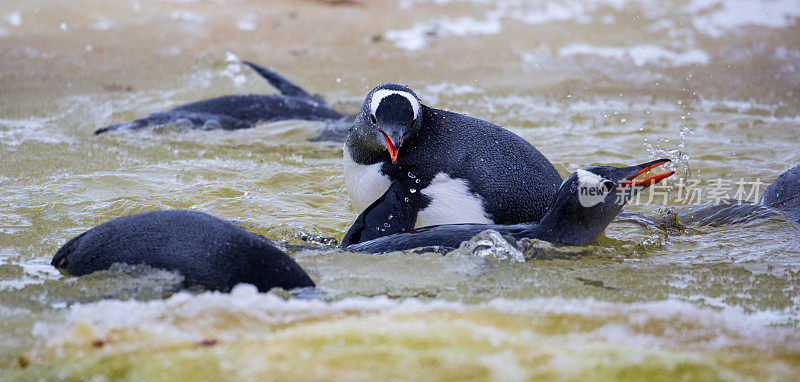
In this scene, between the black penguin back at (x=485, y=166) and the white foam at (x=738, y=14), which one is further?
the white foam at (x=738, y=14)

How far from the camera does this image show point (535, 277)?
2541 mm

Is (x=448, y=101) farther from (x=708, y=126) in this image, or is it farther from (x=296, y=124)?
→ (x=708, y=126)

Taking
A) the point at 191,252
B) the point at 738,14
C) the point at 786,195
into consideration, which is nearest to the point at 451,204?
the point at 191,252

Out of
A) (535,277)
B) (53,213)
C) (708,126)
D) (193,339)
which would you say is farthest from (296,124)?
(193,339)

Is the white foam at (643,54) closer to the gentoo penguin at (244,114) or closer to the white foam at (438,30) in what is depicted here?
the white foam at (438,30)

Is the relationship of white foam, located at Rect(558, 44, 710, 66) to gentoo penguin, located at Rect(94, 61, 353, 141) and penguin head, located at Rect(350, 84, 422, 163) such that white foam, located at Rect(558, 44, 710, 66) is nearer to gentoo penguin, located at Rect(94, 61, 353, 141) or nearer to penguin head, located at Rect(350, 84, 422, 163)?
gentoo penguin, located at Rect(94, 61, 353, 141)

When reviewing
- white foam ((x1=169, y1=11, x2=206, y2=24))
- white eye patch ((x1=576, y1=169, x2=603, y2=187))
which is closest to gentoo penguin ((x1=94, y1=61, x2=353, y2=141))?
white eye patch ((x1=576, y1=169, x2=603, y2=187))

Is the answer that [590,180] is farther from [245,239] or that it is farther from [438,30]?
[438,30]

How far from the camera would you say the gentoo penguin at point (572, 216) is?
9.20 ft

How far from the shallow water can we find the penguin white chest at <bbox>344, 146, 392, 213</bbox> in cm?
23

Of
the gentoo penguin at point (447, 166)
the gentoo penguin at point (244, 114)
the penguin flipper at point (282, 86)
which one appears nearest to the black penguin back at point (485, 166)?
the gentoo penguin at point (447, 166)

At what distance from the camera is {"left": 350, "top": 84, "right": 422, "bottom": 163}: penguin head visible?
3.05 meters

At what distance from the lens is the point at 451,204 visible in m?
3.13

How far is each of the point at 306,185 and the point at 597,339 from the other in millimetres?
2700
